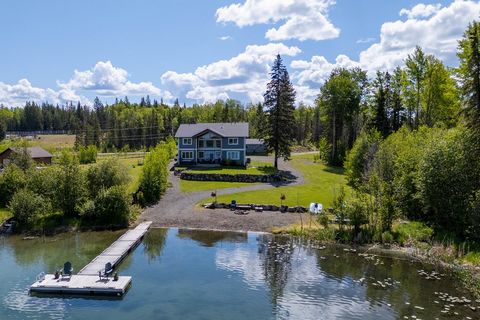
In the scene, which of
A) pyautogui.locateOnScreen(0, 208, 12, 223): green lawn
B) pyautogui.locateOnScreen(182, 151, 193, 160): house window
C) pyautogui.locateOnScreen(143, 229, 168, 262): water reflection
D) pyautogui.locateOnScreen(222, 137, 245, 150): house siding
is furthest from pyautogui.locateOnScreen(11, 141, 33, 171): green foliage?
pyautogui.locateOnScreen(222, 137, 245, 150): house siding

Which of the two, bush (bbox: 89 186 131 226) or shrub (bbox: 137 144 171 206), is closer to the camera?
bush (bbox: 89 186 131 226)

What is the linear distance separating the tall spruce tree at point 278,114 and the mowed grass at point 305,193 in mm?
5834

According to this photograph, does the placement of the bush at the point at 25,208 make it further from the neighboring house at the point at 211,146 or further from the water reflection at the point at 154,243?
the neighboring house at the point at 211,146

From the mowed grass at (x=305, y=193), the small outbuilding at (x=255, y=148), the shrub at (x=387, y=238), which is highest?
the small outbuilding at (x=255, y=148)

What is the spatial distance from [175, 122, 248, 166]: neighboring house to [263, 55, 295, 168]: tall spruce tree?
5.14 meters

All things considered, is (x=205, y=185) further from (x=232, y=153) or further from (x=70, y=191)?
(x=70, y=191)

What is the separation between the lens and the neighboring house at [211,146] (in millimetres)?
68188

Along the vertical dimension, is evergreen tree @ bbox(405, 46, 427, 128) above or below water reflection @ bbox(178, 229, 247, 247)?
above

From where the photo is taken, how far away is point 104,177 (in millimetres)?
41062

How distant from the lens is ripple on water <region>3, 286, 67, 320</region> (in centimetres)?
2084

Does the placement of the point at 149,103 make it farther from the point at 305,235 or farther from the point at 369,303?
the point at 369,303

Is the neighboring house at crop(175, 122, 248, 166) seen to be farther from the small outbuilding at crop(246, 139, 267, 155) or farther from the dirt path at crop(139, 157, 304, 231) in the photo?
the dirt path at crop(139, 157, 304, 231)

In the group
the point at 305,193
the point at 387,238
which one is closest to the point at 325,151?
the point at 305,193

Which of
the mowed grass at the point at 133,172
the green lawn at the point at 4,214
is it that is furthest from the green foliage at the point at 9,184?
the mowed grass at the point at 133,172
